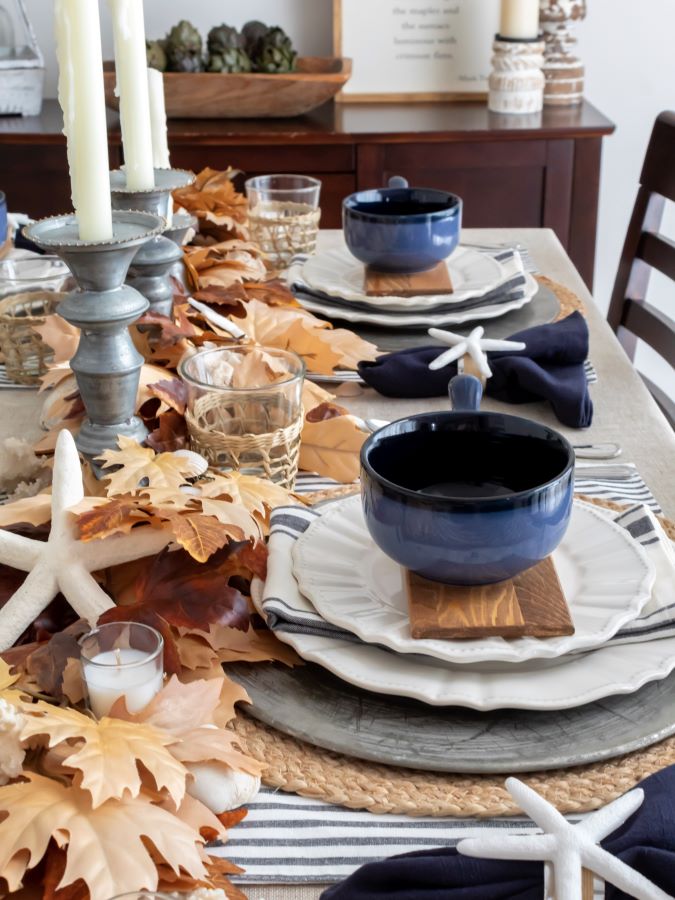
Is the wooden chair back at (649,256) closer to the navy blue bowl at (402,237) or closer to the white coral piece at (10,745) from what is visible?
Result: the navy blue bowl at (402,237)

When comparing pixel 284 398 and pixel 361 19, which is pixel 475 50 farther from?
pixel 284 398

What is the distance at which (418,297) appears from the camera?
3.98ft

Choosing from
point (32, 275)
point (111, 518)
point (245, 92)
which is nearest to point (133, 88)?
point (32, 275)

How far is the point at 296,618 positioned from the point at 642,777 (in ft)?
0.67

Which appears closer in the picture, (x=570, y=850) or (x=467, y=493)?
(x=570, y=850)

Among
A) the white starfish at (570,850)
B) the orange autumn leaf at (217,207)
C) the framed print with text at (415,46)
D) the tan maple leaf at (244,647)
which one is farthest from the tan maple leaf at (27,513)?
the framed print with text at (415,46)

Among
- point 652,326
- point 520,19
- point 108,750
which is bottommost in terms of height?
point 652,326

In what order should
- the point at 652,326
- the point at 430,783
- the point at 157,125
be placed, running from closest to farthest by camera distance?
1. the point at 430,783
2. the point at 157,125
3. the point at 652,326

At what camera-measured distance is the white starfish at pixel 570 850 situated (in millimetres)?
437

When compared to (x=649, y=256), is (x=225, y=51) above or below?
above

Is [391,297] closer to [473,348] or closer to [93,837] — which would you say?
[473,348]

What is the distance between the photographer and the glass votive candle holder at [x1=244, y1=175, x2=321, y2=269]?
1455 millimetres

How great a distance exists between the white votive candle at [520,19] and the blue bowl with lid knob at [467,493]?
1974mm

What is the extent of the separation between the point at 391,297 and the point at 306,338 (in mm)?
184
